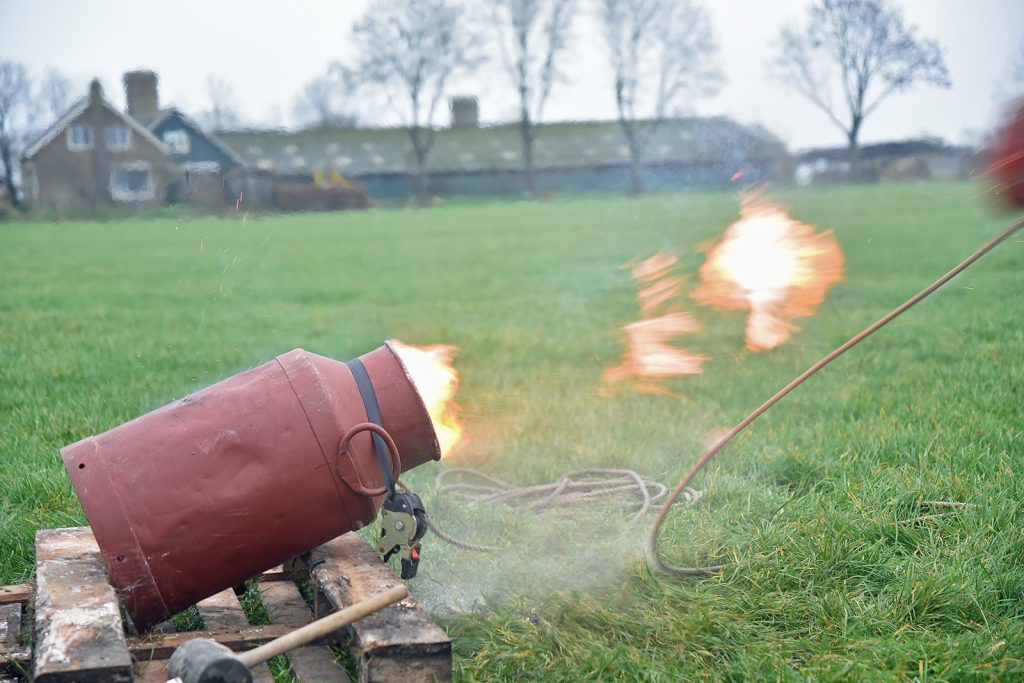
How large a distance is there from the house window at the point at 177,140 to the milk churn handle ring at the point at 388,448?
53.4 meters

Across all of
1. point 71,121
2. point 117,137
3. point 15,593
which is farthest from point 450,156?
point 15,593

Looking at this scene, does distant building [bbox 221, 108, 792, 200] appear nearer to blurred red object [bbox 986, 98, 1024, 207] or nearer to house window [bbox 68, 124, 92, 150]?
house window [bbox 68, 124, 92, 150]

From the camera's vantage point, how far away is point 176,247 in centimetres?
1780

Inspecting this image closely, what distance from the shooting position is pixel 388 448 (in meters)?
2.86

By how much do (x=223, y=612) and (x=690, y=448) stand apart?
7.89 ft

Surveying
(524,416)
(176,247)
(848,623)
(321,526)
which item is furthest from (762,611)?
(176,247)

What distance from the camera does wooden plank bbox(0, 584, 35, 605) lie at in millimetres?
2947

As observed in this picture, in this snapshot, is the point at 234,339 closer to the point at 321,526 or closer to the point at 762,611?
the point at 321,526

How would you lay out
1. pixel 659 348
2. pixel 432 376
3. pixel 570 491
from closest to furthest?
pixel 432 376
pixel 570 491
pixel 659 348

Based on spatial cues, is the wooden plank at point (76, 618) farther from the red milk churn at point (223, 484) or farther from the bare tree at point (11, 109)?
the bare tree at point (11, 109)

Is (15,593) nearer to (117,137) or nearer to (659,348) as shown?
(659,348)

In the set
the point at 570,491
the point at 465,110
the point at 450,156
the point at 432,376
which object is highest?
the point at 465,110

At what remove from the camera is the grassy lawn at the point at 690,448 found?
277 centimetres

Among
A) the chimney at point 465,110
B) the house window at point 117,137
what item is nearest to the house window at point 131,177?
the house window at point 117,137
